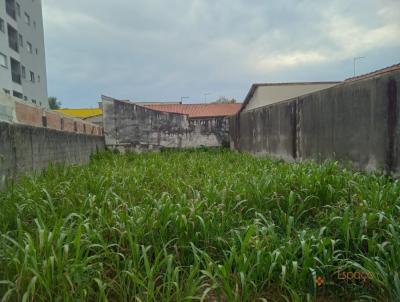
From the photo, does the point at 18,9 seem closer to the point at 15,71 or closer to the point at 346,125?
the point at 15,71

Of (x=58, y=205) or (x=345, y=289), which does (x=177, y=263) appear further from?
(x=58, y=205)

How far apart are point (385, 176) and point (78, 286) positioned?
3.69 m

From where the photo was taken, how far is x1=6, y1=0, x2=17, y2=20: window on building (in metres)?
23.2

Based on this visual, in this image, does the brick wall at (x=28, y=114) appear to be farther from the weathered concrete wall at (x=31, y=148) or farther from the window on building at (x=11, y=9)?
the window on building at (x=11, y=9)

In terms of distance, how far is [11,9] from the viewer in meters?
23.7

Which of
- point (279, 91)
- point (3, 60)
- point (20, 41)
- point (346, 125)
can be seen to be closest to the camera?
point (346, 125)

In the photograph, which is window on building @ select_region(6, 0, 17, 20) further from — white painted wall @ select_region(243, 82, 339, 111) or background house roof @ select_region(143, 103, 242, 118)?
white painted wall @ select_region(243, 82, 339, 111)

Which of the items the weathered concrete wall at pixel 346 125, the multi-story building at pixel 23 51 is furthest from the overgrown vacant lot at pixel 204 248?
the multi-story building at pixel 23 51

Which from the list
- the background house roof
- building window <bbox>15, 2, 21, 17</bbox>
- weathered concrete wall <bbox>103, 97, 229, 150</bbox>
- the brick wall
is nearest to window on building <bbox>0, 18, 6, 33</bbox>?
building window <bbox>15, 2, 21, 17</bbox>

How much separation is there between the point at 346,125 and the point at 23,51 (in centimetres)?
2886

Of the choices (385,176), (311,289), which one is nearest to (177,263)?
(311,289)

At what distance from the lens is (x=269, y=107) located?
8.77m

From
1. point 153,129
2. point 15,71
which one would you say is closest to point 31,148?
point 153,129

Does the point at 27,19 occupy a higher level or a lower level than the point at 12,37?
higher
